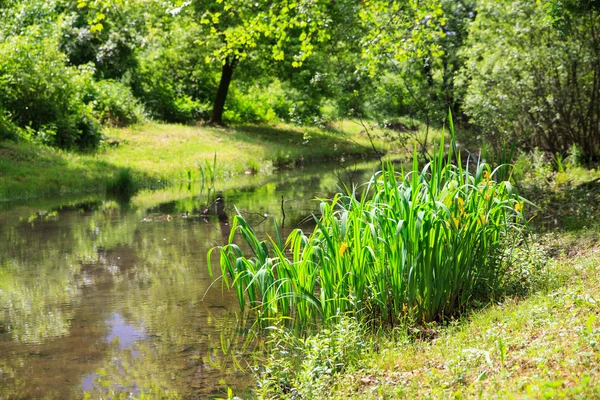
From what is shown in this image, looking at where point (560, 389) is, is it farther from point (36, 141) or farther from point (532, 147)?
point (36, 141)

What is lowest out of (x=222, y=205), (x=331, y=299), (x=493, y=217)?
(x=222, y=205)

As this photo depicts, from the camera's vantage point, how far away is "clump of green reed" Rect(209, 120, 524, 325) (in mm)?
5805

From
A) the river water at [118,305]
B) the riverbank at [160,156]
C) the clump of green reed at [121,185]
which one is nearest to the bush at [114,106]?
the riverbank at [160,156]

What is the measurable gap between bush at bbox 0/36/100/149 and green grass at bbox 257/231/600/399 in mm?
16456

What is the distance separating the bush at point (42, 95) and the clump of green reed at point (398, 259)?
15483mm

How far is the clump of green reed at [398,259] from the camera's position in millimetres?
5805

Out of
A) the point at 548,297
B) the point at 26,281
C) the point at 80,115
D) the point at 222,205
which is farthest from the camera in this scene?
the point at 80,115

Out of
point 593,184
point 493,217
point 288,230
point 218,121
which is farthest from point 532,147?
point 218,121

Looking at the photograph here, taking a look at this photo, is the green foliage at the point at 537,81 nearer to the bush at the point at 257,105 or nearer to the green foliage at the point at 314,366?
the green foliage at the point at 314,366

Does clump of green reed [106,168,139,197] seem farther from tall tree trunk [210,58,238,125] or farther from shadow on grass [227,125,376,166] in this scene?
tall tree trunk [210,58,238,125]

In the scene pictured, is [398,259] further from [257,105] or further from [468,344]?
[257,105]

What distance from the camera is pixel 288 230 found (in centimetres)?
1205

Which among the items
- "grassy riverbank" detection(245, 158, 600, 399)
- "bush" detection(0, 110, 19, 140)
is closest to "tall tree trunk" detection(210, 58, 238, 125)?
"bush" detection(0, 110, 19, 140)

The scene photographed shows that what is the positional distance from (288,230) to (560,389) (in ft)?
28.1
